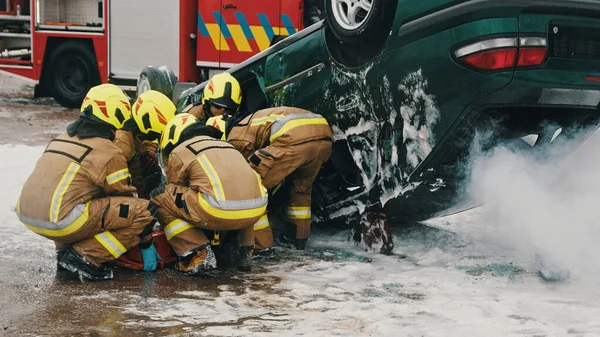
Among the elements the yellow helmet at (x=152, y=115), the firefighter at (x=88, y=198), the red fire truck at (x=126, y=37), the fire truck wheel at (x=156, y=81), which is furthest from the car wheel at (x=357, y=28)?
the red fire truck at (x=126, y=37)

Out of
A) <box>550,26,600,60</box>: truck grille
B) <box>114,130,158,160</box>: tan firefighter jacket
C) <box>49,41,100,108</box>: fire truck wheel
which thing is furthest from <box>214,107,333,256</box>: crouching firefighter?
<box>49,41,100,108</box>: fire truck wheel

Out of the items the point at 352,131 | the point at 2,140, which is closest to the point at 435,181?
the point at 352,131

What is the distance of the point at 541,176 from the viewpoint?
5.52 metres

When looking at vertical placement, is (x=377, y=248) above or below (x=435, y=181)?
below

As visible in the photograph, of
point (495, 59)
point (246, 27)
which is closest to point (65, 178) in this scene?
point (495, 59)

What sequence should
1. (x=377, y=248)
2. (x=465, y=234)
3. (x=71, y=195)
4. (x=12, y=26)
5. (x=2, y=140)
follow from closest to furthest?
(x=71, y=195) → (x=377, y=248) → (x=465, y=234) → (x=2, y=140) → (x=12, y=26)

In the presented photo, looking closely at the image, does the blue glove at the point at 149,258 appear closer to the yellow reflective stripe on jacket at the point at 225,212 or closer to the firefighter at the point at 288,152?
the yellow reflective stripe on jacket at the point at 225,212

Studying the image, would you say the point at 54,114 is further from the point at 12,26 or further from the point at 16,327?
the point at 16,327

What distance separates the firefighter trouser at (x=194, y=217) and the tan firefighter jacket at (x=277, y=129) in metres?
0.51

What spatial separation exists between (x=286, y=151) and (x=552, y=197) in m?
1.67

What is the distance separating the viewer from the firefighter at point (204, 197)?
546 centimetres

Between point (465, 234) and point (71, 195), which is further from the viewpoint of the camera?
point (465, 234)

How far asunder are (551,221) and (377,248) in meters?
1.24

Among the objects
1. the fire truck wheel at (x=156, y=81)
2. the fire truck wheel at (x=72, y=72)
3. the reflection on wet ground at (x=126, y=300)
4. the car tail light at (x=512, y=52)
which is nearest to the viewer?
the reflection on wet ground at (x=126, y=300)
